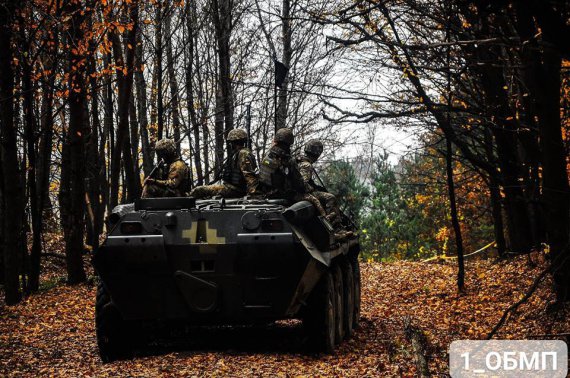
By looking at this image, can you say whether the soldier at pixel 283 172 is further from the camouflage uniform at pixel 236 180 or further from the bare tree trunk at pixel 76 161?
the bare tree trunk at pixel 76 161

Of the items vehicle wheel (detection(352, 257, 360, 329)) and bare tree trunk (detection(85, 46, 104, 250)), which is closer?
vehicle wheel (detection(352, 257, 360, 329))

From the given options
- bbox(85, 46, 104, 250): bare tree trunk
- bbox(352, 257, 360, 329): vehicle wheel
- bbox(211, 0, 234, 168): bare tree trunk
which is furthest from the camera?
bbox(211, 0, 234, 168): bare tree trunk

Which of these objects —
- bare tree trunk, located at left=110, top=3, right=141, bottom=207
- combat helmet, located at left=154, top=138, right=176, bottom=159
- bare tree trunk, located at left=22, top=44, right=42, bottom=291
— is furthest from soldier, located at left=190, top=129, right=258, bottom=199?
bare tree trunk, located at left=110, top=3, right=141, bottom=207

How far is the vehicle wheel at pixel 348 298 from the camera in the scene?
13000mm

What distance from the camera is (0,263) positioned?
20.7m

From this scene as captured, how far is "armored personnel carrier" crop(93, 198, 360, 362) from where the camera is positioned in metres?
10.4

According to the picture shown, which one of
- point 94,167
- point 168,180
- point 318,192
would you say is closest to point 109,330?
point 168,180

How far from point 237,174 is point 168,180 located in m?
1.06

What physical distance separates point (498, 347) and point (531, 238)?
10.7 m

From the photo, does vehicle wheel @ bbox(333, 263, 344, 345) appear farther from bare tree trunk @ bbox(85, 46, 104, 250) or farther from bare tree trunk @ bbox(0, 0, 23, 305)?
bare tree trunk @ bbox(85, 46, 104, 250)

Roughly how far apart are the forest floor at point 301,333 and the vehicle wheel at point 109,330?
0.23 meters

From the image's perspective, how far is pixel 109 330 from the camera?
10.8m

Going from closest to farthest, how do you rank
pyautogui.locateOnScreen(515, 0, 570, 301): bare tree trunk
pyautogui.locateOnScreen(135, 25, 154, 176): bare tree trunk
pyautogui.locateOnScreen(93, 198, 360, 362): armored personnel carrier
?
pyautogui.locateOnScreen(93, 198, 360, 362): armored personnel carrier
pyautogui.locateOnScreen(515, 0, 570, 301): bare tree trunk
pyautogui.locateOnScreen(135, 25, 154, 176): bare tree trunk

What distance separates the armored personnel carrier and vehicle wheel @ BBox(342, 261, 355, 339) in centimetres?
206
